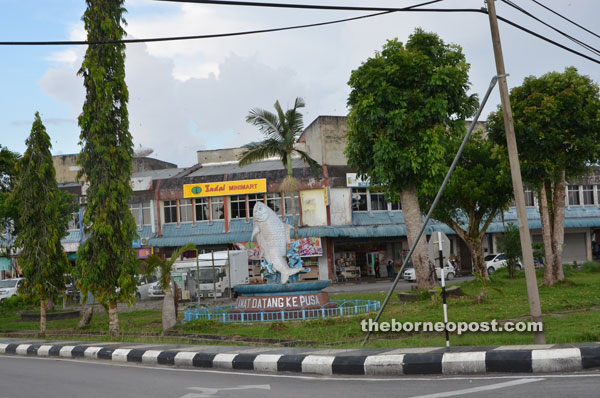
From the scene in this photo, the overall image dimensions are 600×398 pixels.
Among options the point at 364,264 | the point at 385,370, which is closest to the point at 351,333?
the point at 385,370

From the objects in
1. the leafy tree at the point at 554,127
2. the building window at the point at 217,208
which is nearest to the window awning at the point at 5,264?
the building window at the point at 217,208

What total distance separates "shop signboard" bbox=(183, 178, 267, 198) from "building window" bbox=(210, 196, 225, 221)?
0.69m

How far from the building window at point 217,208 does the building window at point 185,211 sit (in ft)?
5.11

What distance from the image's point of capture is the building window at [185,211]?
46.6 meters

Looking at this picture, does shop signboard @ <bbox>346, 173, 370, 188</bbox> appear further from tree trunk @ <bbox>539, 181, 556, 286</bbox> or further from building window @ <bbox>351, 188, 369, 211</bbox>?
tree trunk @ <bbox>539, 181, 556, 286</bbox>

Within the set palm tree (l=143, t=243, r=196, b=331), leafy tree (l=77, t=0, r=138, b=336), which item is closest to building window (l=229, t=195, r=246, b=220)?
palm tree (l=143, t=243, r=196, b=331)

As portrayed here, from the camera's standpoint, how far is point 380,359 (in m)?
10.0

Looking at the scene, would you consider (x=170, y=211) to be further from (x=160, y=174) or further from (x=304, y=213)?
(x=304, y=213)

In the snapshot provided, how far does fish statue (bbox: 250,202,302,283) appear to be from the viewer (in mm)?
21000

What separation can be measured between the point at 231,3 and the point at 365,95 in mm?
14089

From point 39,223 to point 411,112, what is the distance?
43.7 ft

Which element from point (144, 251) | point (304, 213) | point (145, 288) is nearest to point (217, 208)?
point (144, 251)

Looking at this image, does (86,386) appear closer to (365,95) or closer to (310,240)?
(365,95)

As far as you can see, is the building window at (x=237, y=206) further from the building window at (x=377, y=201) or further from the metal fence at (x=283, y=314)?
the metal fence at (x=283, y=314)
